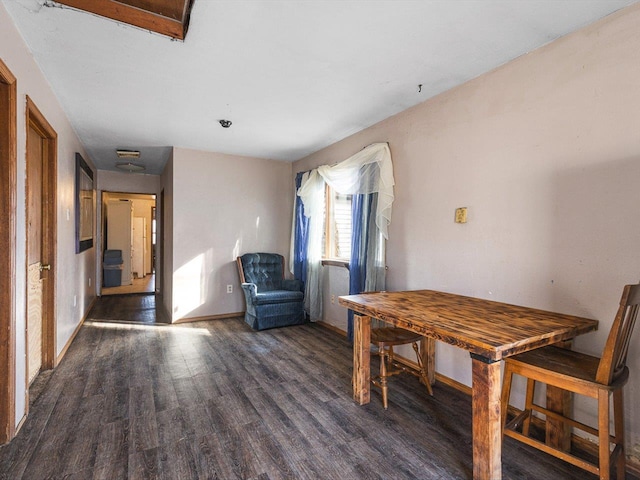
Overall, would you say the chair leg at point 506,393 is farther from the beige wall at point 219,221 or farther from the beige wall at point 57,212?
the beige wall at point 219,221

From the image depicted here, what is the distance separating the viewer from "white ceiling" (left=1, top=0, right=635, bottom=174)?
1.64 metres

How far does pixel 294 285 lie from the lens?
4.32 m

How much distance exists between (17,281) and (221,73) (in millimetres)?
1815

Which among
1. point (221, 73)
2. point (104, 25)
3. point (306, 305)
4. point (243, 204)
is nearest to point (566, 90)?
point (221, 73)

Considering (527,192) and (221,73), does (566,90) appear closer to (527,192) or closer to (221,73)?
(527,192)

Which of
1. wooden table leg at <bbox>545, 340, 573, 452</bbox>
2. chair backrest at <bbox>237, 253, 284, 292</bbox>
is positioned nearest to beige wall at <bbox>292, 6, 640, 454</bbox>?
wooden table leg at <bbox>545, 340, 573, 452</bbox>

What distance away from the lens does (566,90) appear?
1.83 m

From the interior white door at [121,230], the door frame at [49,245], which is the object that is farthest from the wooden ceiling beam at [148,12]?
the interior white door at [121,230]

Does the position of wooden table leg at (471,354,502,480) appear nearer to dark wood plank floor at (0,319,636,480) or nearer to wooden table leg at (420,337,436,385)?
dark wood plank floor at (0,319,636,480)

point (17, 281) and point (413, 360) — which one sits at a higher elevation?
point (17, 281)

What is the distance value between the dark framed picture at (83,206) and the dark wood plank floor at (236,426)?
4.70 ft

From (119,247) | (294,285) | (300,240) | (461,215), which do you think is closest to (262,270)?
(294,285)

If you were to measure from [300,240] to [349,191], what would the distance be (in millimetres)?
1286

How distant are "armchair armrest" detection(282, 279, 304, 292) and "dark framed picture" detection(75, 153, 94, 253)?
2.43m
